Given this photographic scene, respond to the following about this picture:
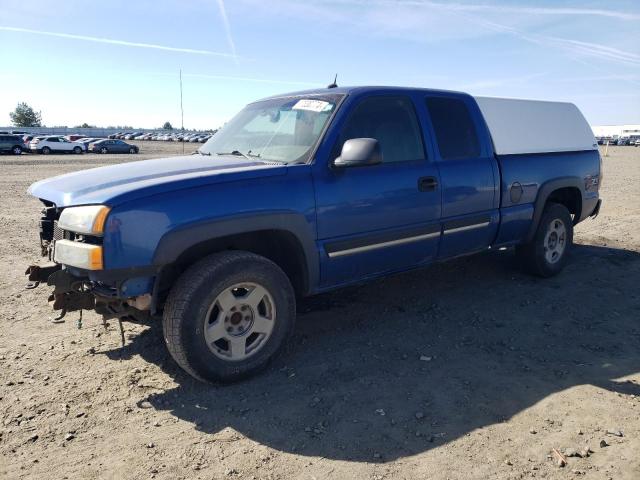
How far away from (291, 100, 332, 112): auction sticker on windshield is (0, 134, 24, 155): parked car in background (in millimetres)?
36171

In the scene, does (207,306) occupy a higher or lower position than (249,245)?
lower

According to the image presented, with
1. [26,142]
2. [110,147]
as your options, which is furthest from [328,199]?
[110,147]

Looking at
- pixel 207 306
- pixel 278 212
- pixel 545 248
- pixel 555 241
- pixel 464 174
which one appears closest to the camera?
pixel 207 306

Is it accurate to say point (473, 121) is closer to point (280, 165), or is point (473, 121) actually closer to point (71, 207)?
point (280, 165)

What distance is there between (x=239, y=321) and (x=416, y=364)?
1.33m

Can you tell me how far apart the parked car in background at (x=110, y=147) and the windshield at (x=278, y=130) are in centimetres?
3891

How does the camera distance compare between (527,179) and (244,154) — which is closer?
(244,154)

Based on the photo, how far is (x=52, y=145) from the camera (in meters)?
36.1

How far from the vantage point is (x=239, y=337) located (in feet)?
11.0

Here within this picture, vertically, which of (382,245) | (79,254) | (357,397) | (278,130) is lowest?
(357,397)

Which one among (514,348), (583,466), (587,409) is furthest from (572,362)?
(583,466)

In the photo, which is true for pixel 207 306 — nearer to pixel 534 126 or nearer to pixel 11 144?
pixel 534 126

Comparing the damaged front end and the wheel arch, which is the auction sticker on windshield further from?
the damaged front end

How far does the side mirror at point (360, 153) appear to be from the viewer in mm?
3428
